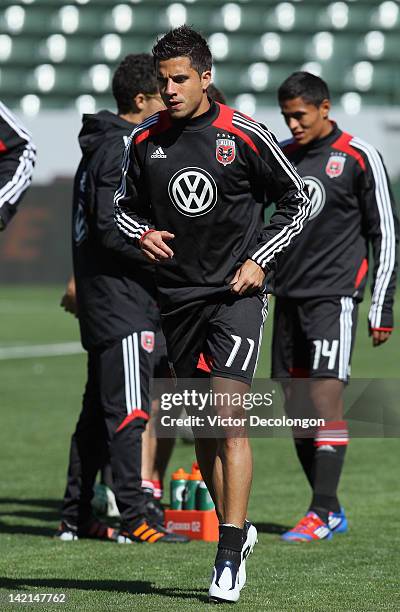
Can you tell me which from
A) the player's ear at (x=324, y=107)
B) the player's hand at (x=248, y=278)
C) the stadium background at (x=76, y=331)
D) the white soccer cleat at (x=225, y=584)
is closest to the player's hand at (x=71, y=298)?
the stadium background at (x=76, y=331)

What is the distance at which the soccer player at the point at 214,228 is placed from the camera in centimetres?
460

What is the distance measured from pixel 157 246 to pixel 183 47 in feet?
2.43

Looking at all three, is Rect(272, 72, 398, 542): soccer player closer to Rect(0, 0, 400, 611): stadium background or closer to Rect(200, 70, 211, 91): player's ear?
Rect(0, 0, 400, 611): stadium background

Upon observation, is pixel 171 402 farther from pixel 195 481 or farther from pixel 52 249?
pixel 52 249

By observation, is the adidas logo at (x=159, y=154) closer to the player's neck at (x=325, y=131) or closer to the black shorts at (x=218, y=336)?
the black shorts at (x=218, y=336)

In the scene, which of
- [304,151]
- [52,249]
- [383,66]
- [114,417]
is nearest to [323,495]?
[114,417]

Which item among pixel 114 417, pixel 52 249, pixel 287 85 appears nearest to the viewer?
pixel 114 417

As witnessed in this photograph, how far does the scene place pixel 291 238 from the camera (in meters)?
4.74

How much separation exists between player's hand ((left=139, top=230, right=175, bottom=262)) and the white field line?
11.7 m

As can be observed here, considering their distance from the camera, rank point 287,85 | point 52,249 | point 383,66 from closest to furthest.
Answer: point 287,85, point 52,249, point 383,66

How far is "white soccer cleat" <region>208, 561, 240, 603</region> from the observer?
4.40 metres

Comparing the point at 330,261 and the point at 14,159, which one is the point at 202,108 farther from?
the point at 330,261

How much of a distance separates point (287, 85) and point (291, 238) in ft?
6.49

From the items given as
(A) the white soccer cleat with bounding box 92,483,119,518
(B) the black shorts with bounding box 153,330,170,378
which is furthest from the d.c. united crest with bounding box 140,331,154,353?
(A) the white soccer cleat with bounding box 92,483,119,518
